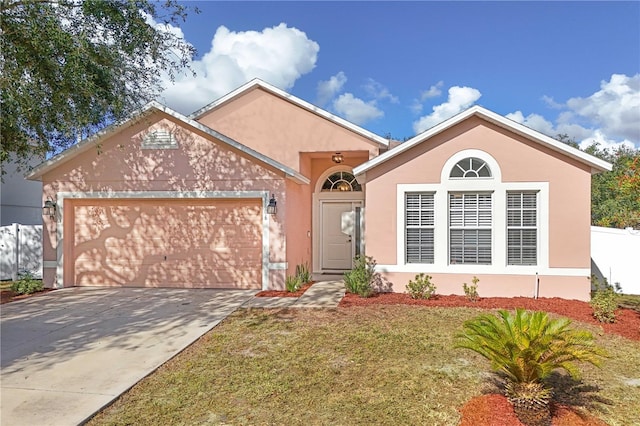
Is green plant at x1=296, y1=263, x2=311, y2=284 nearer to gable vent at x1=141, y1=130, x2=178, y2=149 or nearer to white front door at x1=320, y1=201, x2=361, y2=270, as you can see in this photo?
white front door at x1=320, y1=201, x2=361, y2=270

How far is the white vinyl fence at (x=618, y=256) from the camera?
405 inches

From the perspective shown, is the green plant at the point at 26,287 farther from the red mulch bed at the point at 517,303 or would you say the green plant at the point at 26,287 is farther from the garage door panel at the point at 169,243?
the red mulch bed at the point at 517,303

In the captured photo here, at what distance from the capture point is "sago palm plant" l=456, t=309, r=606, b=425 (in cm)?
346

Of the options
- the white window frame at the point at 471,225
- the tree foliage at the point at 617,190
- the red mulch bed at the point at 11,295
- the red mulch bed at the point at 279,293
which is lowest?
the red mulch bed at the point at 11,295

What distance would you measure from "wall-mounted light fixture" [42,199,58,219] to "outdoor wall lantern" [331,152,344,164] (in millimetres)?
8098

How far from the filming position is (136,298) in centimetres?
902

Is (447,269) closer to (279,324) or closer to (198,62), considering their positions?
(279,324)

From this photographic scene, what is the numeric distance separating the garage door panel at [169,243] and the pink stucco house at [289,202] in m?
0.03

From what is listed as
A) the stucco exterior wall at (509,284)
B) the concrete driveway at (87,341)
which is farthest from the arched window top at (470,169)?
the concrete driveway at (87,341)

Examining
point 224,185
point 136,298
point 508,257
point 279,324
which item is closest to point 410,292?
point 508,257

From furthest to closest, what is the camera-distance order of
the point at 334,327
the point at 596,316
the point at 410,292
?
the point at 410,292, the point at 596,316, the point at 334,327

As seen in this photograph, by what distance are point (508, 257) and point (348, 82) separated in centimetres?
1498

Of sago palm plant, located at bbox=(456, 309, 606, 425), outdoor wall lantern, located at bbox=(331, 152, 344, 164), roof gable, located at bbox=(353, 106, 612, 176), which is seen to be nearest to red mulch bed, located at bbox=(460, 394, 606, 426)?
sago palm plant, located at bbox=(456, 309, 606, 425)

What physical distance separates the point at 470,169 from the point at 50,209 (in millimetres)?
11064
